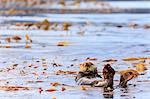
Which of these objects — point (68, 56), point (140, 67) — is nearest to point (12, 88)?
point (140, 67)

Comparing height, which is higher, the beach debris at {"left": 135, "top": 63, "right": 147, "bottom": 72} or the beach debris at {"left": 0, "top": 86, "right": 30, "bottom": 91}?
the beach debris at {"left": 0, "top": 86, "right": 30, "bottom": 91}

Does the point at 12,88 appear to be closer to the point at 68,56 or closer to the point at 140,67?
the point at 140,67

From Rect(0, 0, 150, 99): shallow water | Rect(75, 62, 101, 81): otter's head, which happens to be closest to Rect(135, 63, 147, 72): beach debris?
Rect(0, 0, 150, 99): shallow water

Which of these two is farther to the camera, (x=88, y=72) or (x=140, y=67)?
(x=140, y=67)

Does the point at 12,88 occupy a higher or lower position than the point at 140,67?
higher

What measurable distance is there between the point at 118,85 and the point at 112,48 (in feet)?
49.9

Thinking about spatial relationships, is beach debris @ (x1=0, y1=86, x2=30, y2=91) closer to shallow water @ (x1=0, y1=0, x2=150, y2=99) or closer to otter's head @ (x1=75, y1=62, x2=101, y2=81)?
shallow water @ (x1=0, y1=0, x2=150, y2=99)

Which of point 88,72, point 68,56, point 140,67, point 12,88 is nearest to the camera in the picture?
point 12,88

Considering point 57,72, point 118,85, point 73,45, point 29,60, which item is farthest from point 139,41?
point 118,85

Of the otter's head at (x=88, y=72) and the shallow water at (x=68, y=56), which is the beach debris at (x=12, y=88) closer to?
the shallow water at (x=68, y=56)

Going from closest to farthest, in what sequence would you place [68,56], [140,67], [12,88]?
1. [12,88]
2. [140,67]
3. [68,56]

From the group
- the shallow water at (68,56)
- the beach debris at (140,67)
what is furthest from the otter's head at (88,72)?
the beach debris at (140,67)

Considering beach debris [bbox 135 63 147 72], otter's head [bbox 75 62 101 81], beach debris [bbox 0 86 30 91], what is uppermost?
otter's head [bbox 75 62 101 81]

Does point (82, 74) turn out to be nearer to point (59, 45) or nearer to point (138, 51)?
point (138, 51)
